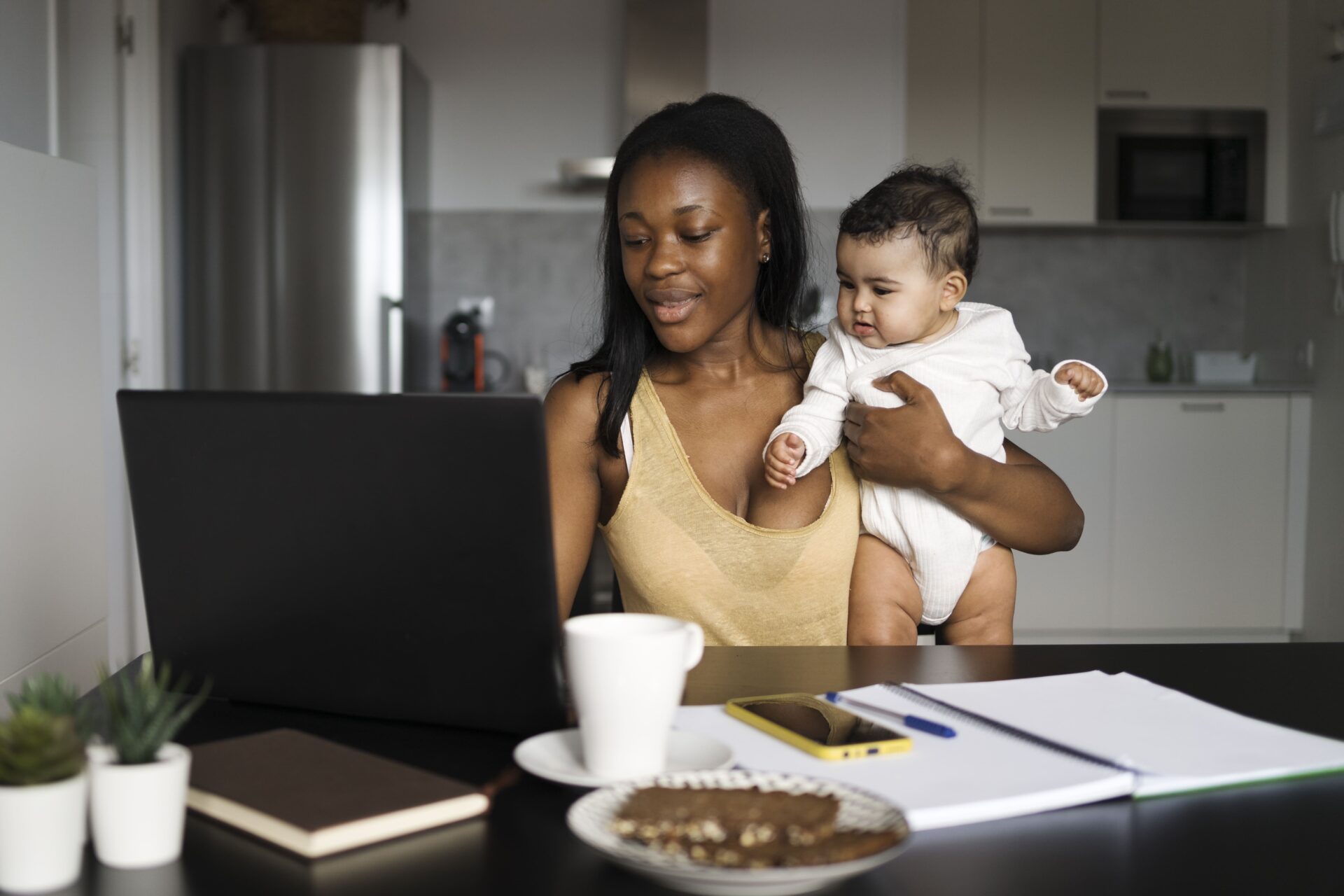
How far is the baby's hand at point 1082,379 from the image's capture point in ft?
5.10

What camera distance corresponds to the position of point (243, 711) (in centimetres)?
93

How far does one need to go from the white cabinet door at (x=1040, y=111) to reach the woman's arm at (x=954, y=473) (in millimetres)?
2989

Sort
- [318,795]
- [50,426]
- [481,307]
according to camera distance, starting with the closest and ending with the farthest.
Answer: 1. [318,795]
2. [50,426]
3. [481,307]

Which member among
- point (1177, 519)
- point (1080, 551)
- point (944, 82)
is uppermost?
point (944, 82)

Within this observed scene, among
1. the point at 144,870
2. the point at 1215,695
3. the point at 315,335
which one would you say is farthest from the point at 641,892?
the point at 315,335

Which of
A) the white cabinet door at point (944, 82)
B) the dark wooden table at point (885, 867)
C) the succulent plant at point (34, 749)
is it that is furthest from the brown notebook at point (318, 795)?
the white cabinet door at point (944, 82)

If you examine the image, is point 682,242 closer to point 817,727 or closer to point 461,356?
point 817,727

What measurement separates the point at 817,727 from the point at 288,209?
10.7 feet

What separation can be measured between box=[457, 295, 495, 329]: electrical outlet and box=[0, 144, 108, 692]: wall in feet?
8.10

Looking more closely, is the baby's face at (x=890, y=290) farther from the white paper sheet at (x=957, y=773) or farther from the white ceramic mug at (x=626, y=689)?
the white ceramic mug at (x=626, y=689)

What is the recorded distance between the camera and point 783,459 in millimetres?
1407

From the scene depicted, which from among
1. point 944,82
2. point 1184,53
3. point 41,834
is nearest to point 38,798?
point 41,834

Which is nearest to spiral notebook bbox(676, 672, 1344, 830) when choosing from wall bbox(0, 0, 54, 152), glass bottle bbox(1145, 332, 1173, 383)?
wall bbox(0, 0, 54, 152)

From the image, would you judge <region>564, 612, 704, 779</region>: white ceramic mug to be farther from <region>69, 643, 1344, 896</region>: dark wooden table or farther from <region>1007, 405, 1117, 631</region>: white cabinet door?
<region>1007, 405, 1117, 631</region>: white cabinet door
